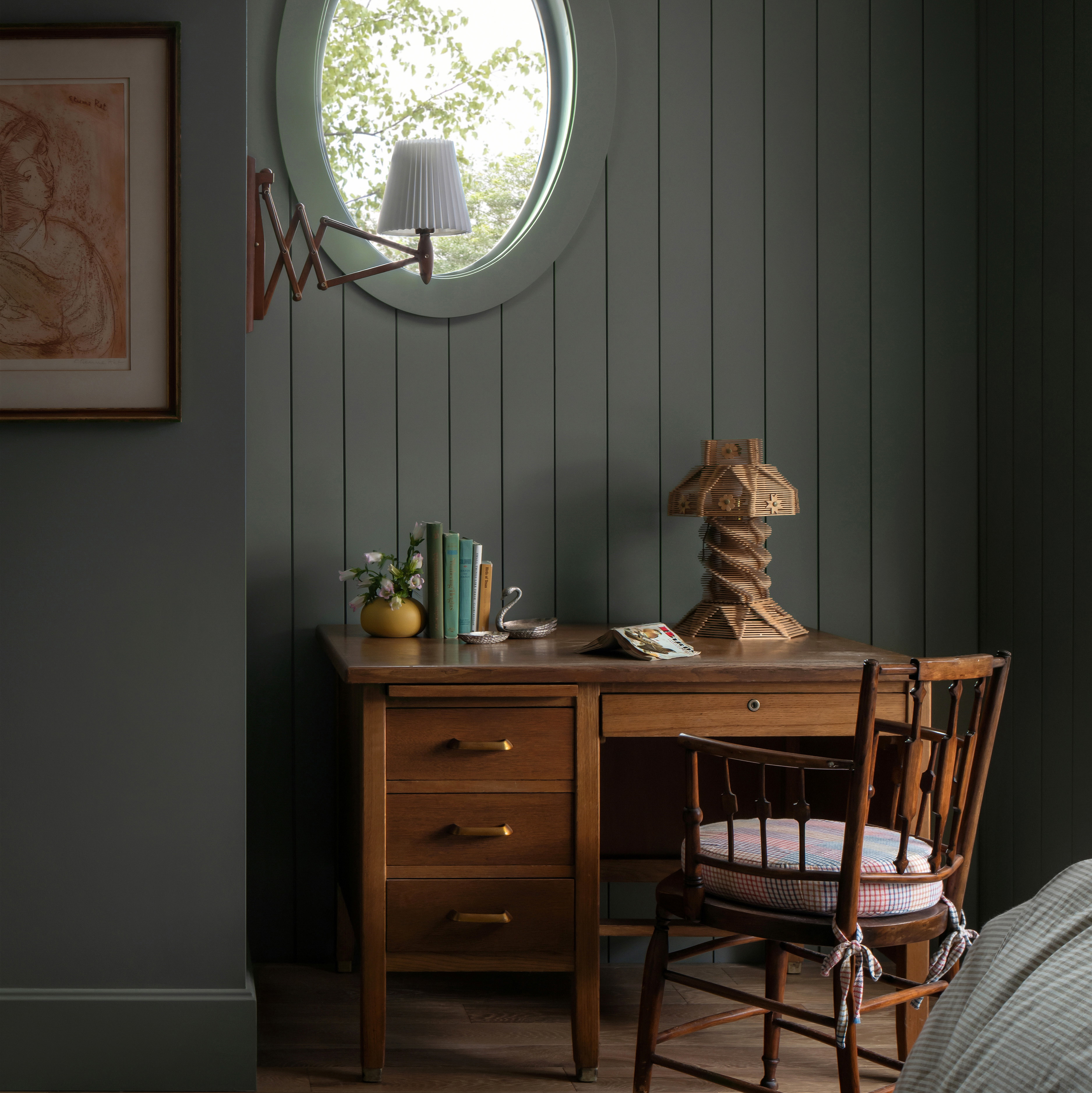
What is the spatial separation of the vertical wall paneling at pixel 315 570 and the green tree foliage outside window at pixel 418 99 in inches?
12.2

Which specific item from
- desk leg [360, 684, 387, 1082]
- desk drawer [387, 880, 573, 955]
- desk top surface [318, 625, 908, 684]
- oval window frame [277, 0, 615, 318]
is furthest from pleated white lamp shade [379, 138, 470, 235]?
desk drawer [387, 880, 573, 955]

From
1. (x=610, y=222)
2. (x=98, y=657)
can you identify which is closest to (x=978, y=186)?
(x=610, y=222)

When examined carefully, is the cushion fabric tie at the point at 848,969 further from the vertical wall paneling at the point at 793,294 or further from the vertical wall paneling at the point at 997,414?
the vertical wall paneling at the point at 793,294

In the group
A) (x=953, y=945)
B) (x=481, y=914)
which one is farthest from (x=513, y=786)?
(x=953, y=945)

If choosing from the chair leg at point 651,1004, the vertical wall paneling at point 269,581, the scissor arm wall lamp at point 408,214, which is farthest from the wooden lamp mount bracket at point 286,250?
the chair leg at point 651,1004

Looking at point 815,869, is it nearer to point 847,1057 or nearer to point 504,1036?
point 847,1057

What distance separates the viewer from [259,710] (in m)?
2.59

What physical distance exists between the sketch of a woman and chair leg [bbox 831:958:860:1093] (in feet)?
5.17

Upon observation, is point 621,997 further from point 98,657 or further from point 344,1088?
point 98,657

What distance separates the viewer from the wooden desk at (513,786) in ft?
6.43

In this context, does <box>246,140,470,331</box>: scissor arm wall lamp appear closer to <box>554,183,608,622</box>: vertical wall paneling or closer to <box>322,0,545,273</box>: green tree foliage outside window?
<box>322,0,545,273</box>: green tree foliage outside window

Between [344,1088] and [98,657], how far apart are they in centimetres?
88

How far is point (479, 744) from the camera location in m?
1.97

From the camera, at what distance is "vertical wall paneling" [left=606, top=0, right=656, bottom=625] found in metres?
2.67
